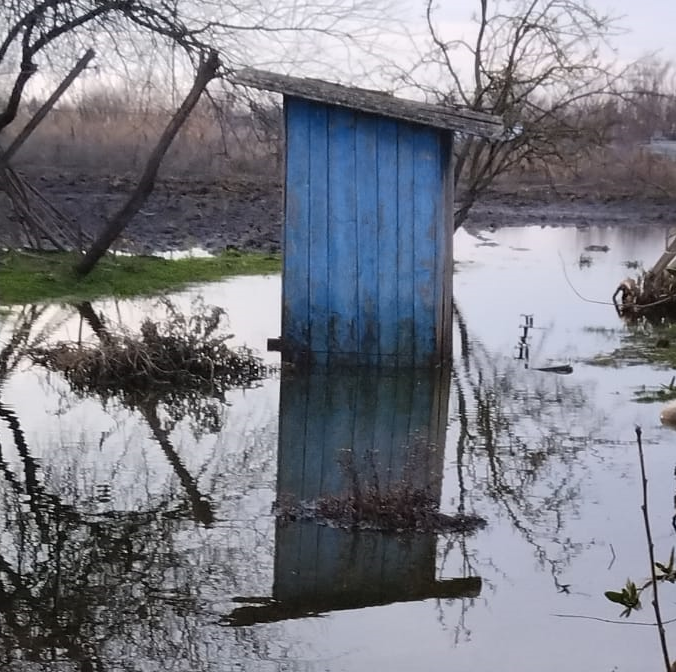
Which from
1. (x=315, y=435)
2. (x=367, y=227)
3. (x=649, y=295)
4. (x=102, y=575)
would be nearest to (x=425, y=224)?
(x=367, y=227)

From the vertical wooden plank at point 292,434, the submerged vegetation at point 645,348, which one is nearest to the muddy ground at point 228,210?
the submerged vegetation at point 645,348

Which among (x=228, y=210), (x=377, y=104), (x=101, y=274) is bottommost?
(x=101, y=274)

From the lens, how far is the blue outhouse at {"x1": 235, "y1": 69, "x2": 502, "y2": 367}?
434 inches

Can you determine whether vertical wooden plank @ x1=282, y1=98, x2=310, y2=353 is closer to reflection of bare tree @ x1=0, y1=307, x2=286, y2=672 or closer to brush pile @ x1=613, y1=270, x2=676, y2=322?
reflection of bare tree @ x1=0, y1=307, x2=286, y2=672

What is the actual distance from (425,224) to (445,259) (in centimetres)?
37

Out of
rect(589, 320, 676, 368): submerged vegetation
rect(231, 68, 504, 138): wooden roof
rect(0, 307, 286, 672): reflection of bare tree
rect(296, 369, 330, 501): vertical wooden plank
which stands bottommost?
rect(0, 307, 286, 672): reflection of bare tree

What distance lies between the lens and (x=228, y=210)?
31234 millimetres

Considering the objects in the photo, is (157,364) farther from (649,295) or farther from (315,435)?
(649,295)

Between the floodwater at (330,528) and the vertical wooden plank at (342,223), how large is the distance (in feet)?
2.23

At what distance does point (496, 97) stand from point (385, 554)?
11.0 meters

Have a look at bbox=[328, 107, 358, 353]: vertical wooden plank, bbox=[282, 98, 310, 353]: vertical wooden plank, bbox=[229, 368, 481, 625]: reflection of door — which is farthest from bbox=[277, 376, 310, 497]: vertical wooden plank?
bbox=[328, 107, 358, 353]: vertical wooden plank

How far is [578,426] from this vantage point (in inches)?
349

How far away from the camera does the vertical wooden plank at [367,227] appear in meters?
11.0

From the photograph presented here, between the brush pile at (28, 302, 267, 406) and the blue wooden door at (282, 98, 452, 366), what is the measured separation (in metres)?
0.95
